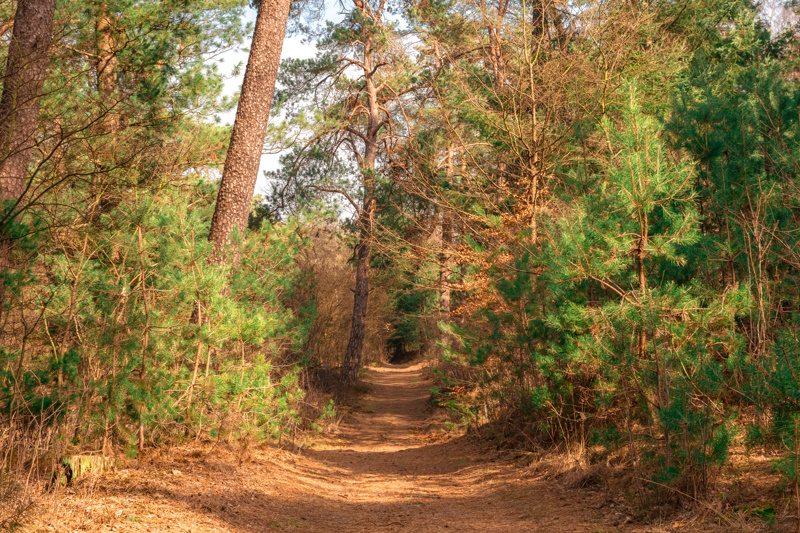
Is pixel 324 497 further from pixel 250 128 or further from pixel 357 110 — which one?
pixel 357 110

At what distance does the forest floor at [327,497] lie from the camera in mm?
4766

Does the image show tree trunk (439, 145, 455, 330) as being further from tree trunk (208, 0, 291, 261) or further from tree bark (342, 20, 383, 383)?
tree trunk (208, 0, 291, 261)

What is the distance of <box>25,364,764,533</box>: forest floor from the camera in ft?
15.6

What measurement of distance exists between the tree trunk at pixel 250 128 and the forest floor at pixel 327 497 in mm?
3111

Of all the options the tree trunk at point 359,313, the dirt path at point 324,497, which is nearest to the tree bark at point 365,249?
the tree trunk at point 359,313

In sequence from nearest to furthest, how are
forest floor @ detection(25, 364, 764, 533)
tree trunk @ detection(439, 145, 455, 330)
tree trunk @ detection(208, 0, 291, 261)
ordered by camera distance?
1. forest floor @ detection(25, 364, 764, 533)
2. tree trunk @ detection(208, 0, 291, 261)
3. tree trunk @ detection(439, 145, 455, 330)

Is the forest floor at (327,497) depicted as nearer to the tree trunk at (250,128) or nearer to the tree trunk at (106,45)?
the tree trunk at (250,128)

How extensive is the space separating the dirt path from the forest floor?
15 mm

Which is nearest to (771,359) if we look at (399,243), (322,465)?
(322,465)

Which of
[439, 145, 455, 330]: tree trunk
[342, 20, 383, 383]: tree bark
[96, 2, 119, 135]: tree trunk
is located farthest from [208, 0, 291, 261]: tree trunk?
[342, 20, 383, 383]: tree bark

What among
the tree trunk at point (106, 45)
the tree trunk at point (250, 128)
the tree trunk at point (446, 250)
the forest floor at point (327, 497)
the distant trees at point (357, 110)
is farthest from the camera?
the distant trees at point (357, 110)

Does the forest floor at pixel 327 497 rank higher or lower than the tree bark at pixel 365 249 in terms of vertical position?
lower

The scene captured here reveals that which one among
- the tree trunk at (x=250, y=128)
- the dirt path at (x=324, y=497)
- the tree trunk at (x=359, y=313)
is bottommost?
the dirt path at (x=324, y=497)

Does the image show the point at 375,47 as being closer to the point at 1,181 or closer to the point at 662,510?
the point at 1,181
